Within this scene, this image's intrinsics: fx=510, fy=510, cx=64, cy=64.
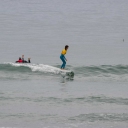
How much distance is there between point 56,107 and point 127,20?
83821mm

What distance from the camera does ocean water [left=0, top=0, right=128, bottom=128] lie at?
28.4 meters

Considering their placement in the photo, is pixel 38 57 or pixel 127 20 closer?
pixel 38 57

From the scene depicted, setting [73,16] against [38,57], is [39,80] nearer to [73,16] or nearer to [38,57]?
[38,57]

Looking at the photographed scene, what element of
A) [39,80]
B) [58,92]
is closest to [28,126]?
[58,92]

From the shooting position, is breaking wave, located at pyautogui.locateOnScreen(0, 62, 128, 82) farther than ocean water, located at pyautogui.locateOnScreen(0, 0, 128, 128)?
Yes

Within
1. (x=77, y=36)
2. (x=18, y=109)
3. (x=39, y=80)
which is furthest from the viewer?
(x=77, y=36)

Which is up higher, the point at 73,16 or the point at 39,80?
the point at 73,16

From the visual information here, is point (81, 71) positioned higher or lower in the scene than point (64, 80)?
higher

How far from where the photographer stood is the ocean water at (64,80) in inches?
1117

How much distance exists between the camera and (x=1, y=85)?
37.3m

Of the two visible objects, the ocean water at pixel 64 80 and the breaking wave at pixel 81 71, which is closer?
the ocean water at pixel 64 80

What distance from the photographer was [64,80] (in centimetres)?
4041

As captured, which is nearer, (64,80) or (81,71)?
(64,80)

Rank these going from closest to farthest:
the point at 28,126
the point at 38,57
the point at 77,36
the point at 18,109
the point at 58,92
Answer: the point at 28,126 < the point at 18,109 < the point at 58,92 < the point at 38,57 < the point at 77,36
